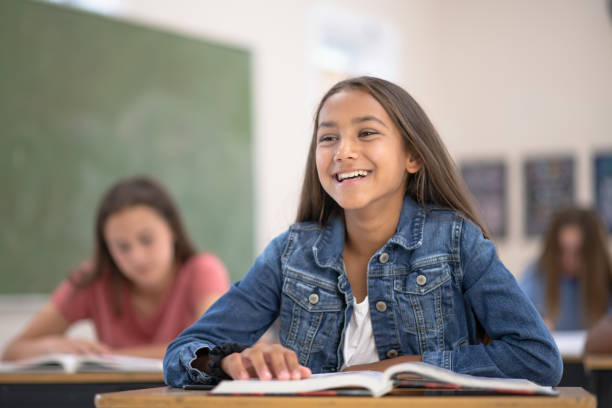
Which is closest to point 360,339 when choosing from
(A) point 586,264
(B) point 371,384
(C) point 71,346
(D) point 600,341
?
(B) point 371,384

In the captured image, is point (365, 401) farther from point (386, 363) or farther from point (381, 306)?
point (381, 306)

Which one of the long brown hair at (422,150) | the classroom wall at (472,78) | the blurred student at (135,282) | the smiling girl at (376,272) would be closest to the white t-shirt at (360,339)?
the smiling girl at (376,272)

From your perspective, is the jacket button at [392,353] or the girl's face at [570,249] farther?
the girl's face at [570,249]

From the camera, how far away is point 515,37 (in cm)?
605

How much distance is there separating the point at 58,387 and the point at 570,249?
110 inches

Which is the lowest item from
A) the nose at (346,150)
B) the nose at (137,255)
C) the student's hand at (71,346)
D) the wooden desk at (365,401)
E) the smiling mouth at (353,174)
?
the student's hand at (71,346)

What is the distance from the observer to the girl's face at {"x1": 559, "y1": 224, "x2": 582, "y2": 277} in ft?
12.6

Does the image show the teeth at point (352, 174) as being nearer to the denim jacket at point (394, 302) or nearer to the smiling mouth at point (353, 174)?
the smiling mouth at point (353, 174)

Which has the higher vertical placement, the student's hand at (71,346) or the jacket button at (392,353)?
the jacket button at (392,353)

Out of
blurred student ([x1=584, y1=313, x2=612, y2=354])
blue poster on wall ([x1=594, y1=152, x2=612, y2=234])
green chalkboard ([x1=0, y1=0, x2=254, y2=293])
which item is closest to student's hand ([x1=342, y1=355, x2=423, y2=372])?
blurred student ([x1=584, y1=313, x2=612, y2=354])

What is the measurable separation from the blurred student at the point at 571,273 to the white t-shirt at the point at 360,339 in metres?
2.39

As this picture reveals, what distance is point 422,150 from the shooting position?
5.05 feet

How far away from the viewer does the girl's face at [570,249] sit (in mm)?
3826

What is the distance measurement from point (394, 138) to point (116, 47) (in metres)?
2.99
